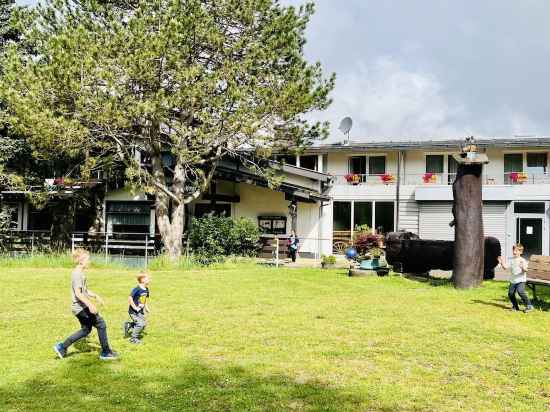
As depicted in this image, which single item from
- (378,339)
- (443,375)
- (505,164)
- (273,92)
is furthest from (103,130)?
(505,164)

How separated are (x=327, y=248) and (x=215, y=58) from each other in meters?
11.8

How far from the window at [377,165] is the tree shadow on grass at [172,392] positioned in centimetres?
2535

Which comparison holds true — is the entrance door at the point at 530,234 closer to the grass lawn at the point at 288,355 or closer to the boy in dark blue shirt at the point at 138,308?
the grass lawn at the point at 288,355

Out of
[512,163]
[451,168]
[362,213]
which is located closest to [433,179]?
[451,168]

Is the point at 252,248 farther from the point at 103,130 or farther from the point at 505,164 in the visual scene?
the point at 505,164

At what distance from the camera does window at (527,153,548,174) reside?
29.4 m

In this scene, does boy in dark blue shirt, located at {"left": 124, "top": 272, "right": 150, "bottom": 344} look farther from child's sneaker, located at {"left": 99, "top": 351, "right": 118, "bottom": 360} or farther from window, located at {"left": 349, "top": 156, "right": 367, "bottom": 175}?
window, located at {"left": 349, "top": 156, "right": 367, "bottom": 175}

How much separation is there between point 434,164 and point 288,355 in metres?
24.8

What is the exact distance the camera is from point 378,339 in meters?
8.88

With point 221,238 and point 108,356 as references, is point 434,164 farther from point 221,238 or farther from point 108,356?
point 108,356

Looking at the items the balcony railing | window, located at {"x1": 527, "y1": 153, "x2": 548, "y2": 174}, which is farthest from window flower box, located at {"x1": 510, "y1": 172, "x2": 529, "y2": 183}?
window, located at {"x1": 527, "y1": 153, "x2": 548, "y2": 174}

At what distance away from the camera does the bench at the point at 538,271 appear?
476 inches

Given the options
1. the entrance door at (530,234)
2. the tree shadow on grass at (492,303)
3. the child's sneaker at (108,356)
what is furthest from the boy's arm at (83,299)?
the entrance door at (530,234)

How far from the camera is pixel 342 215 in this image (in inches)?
1206
